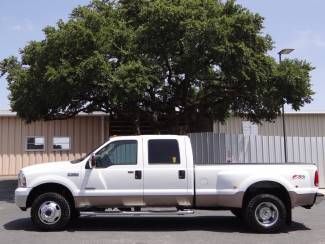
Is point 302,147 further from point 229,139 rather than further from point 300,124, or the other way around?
point 300,124

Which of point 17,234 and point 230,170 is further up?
point 230,170

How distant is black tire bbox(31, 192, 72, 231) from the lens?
11664 millimetres

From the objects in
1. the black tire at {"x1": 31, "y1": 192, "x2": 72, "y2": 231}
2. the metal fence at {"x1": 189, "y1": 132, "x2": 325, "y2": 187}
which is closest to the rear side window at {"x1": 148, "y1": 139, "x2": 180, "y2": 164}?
the black tire at {"x1": 31, "y1": 192, "x2": 72, "y2": 231}

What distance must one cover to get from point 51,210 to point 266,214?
4.64 meters

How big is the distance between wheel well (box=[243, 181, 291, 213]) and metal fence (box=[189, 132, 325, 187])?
869cm

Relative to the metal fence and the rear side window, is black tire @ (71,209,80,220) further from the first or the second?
the metal fence

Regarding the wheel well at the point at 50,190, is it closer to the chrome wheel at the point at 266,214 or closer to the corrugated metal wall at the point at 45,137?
the chrome wheel at the point at 266,214

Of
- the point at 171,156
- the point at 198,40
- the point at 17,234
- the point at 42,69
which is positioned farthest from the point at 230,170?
the point at 42,69

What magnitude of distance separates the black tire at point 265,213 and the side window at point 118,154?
272cm

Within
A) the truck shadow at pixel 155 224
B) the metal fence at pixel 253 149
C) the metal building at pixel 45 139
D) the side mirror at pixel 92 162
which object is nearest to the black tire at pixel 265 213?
the truck shadow at pixel 155 224

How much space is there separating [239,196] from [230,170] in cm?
59

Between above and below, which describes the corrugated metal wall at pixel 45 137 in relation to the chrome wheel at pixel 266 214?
above

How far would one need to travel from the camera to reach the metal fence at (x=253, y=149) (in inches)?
833

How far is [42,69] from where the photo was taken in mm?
20516
